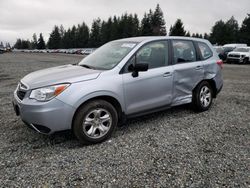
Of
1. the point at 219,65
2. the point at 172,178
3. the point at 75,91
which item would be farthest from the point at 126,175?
the point at 219,65

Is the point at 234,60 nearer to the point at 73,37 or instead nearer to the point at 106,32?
the point at 106,32

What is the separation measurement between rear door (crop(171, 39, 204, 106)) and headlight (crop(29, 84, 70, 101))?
89.7 inches

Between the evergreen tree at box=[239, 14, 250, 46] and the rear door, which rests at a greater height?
the evergreen tree at box=[239, 14, 250, 46]

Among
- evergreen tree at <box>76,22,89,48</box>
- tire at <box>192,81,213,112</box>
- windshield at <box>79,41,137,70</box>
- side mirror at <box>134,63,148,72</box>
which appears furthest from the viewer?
evergreen tree at <box>76,22,89,48</box>

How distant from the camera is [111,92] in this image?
3.60 m

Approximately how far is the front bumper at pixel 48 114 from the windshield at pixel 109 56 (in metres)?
1.07

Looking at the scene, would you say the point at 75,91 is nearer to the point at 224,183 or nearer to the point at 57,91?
the point at 57,91

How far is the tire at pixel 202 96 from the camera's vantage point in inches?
199

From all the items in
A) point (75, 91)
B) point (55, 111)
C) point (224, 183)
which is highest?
point (75, 91)

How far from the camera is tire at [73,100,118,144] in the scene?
3.40 meters

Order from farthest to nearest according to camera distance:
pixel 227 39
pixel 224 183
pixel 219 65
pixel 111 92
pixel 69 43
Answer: pixel 69 43
pixel 227 39
pixel 219 65
pixel 111 92
pixel 224 183

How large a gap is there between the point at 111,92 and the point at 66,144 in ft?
3.69

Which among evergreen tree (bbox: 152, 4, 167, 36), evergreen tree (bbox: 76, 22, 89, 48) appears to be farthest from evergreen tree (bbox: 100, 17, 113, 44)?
evergreen tree (bbox: 152, 4, 167, 36)

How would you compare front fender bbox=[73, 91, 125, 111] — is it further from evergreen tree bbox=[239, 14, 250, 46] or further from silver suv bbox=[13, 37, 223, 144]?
evergreen tree bbox=[239, 14, 250, 46]
